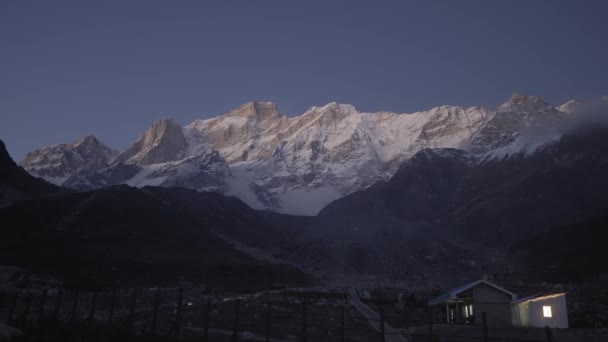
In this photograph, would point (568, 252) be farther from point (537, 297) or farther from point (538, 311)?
point (537, 297)

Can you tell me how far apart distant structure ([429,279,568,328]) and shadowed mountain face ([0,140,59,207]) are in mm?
140668

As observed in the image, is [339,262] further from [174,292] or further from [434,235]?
[174,292]

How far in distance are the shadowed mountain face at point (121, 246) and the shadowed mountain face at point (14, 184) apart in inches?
506

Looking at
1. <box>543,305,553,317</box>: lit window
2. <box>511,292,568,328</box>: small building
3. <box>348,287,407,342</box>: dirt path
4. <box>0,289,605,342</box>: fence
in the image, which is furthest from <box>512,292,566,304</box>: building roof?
<box>348,287,407,342</box>: dirt path

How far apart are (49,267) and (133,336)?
261 ft

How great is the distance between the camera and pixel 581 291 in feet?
277

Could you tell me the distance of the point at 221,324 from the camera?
134ft

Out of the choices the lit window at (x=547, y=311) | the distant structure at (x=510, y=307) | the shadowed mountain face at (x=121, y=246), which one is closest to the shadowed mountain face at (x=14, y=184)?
the shadowed mountain face at (x=121, y=246)

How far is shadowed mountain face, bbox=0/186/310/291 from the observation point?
99438 millimetres

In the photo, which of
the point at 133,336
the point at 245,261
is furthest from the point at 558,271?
the point at 133,336

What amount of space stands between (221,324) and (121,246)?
8810 cm

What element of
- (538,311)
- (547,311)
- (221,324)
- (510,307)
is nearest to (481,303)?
(510,307)

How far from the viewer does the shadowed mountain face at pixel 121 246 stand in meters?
99.4

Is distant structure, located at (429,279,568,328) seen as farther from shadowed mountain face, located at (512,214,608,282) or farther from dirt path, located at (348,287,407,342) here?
shadowed mountain face, located at (512,214,608,282)
